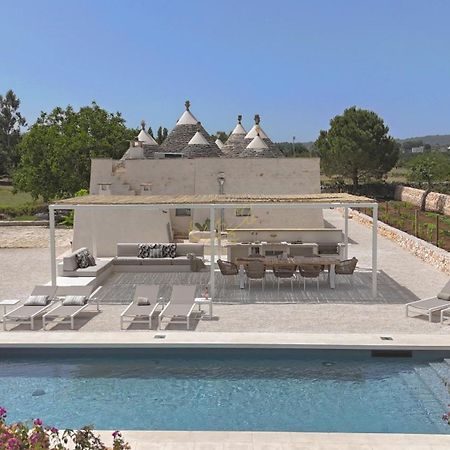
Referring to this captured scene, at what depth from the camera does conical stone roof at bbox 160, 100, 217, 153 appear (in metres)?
31.0

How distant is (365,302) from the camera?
13695 mm

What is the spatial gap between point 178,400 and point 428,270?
1224 cm

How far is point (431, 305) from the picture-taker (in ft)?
39.7

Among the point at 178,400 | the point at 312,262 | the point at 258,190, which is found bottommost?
the point at 178,400

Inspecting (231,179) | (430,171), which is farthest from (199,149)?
(430,171)

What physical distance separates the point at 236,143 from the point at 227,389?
2606 centimetres

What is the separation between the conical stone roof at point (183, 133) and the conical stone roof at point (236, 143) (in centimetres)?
168

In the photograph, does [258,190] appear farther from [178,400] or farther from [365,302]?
[178,400]

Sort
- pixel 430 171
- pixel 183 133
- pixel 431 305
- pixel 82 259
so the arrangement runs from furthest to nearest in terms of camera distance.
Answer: pixel 430 171 → pixel 183 133 → pixel 82 259 → pixel 431 305

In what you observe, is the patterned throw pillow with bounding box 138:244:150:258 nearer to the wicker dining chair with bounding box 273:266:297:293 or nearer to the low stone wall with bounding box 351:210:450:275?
the wicker dining chair with bounding box 273:266:297:293

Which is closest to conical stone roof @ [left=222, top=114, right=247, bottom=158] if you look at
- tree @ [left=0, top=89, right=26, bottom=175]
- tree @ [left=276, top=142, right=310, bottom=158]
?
tree @ [left=276, top=142, right=310, bottom=158]

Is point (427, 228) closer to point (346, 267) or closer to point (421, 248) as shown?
point (421, 248)

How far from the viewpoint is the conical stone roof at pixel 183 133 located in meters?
31.0

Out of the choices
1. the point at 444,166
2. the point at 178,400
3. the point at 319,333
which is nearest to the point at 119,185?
the point at 319,333
